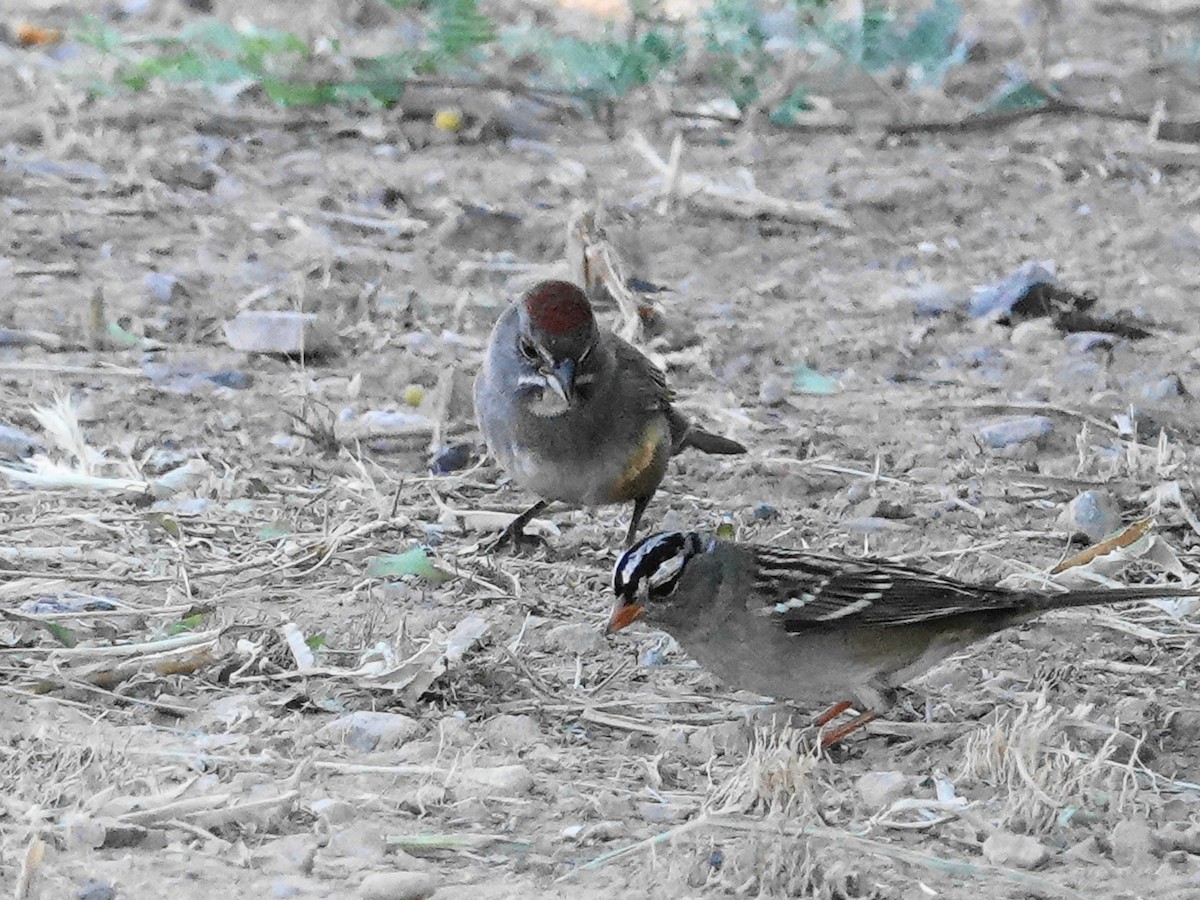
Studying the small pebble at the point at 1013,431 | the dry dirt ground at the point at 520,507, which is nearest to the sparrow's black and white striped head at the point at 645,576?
the dry dirt ground at the point at 520,507

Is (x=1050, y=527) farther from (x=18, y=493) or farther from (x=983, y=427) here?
(x=18, y=493)

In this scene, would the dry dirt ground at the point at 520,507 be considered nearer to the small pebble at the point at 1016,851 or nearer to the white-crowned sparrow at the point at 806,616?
the small pebble at the point at 1016,851

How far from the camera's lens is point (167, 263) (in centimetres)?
838

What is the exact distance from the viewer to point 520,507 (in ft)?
21.1

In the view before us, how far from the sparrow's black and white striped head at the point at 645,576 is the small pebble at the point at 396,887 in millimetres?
1181

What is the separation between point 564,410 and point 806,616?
1.45 metres

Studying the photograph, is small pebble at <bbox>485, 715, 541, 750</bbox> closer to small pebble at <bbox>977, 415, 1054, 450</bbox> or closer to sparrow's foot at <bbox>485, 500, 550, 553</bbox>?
sparrow's foot at <bbox>485, 500, 550, 553</bbox>

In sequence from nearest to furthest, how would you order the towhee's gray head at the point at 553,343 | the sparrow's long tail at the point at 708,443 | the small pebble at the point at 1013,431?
the towhee's gray head at the point at 553,343, the sparrow's long tail at the point at 708,443, the small pebble at the point at 1013,431

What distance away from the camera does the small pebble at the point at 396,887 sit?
3.66m

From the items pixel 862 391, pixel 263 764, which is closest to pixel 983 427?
pixel 862 391

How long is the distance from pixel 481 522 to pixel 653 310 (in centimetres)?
197

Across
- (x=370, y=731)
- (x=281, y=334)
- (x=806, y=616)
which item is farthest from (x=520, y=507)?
(x=370, y=731)

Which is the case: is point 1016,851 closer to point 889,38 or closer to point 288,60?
point 889,38

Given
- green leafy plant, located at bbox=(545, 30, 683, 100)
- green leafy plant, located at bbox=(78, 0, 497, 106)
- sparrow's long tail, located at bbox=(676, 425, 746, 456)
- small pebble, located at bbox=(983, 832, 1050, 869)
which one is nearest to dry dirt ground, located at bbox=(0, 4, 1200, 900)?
small pebble, located at bbox=(983, 832, 1050, 869)
